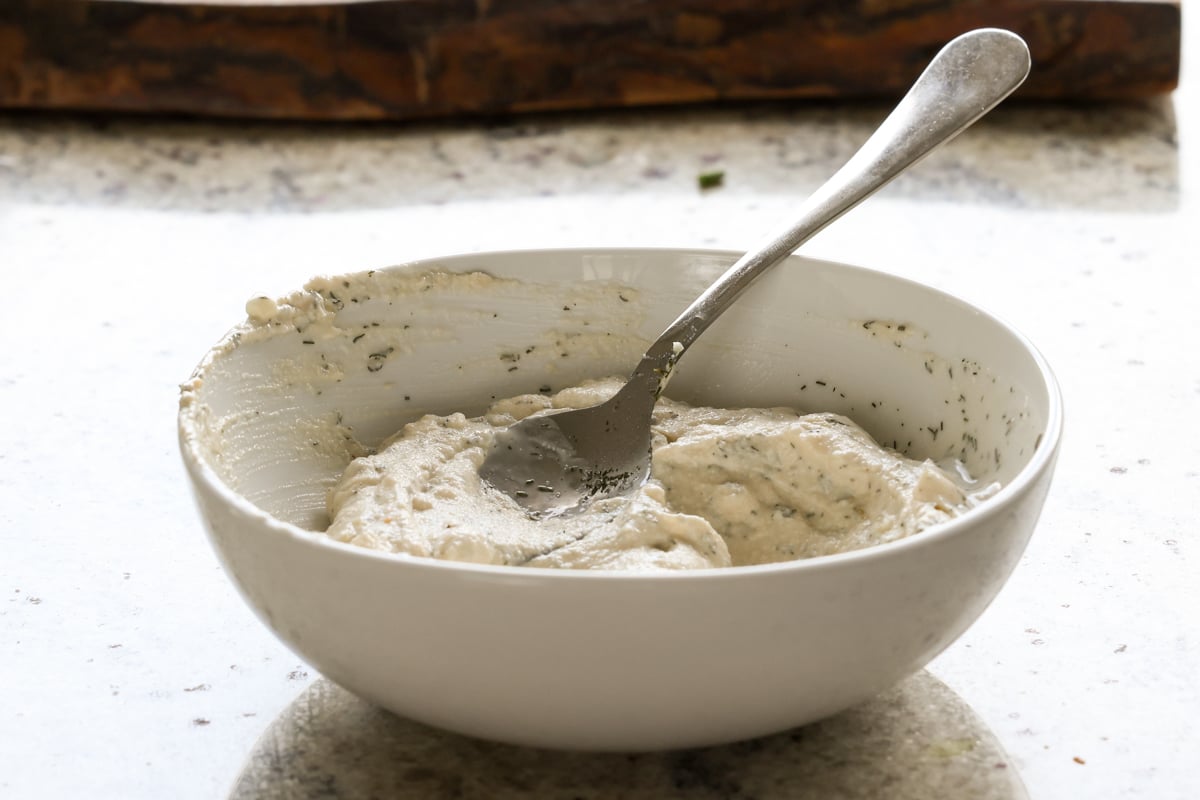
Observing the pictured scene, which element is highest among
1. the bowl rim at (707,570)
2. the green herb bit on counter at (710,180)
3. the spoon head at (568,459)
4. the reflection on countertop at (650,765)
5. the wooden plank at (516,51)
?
the wooden plank at (516,51)

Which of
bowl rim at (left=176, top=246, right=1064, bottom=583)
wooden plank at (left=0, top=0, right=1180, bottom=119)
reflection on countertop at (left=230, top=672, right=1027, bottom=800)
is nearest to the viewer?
bowl rim at (left=176, top=246, right=1064, bottom=583)

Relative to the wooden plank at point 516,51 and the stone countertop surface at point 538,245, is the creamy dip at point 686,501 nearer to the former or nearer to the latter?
the stone countertop surface at point 538,245

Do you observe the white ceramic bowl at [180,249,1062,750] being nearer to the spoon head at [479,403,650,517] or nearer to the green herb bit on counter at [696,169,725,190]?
the spoon head at [479,403,650,517]

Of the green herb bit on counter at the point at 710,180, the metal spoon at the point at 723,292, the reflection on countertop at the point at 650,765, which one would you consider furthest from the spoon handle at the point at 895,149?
the green herb bit on counter at the point at 710,180

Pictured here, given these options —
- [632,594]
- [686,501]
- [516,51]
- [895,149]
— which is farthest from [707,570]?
[516,51]

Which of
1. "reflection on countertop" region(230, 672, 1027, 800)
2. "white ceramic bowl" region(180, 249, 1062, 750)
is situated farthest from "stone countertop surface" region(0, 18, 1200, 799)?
"white ceramic bowl" region(180, 249, 1062, 750)
